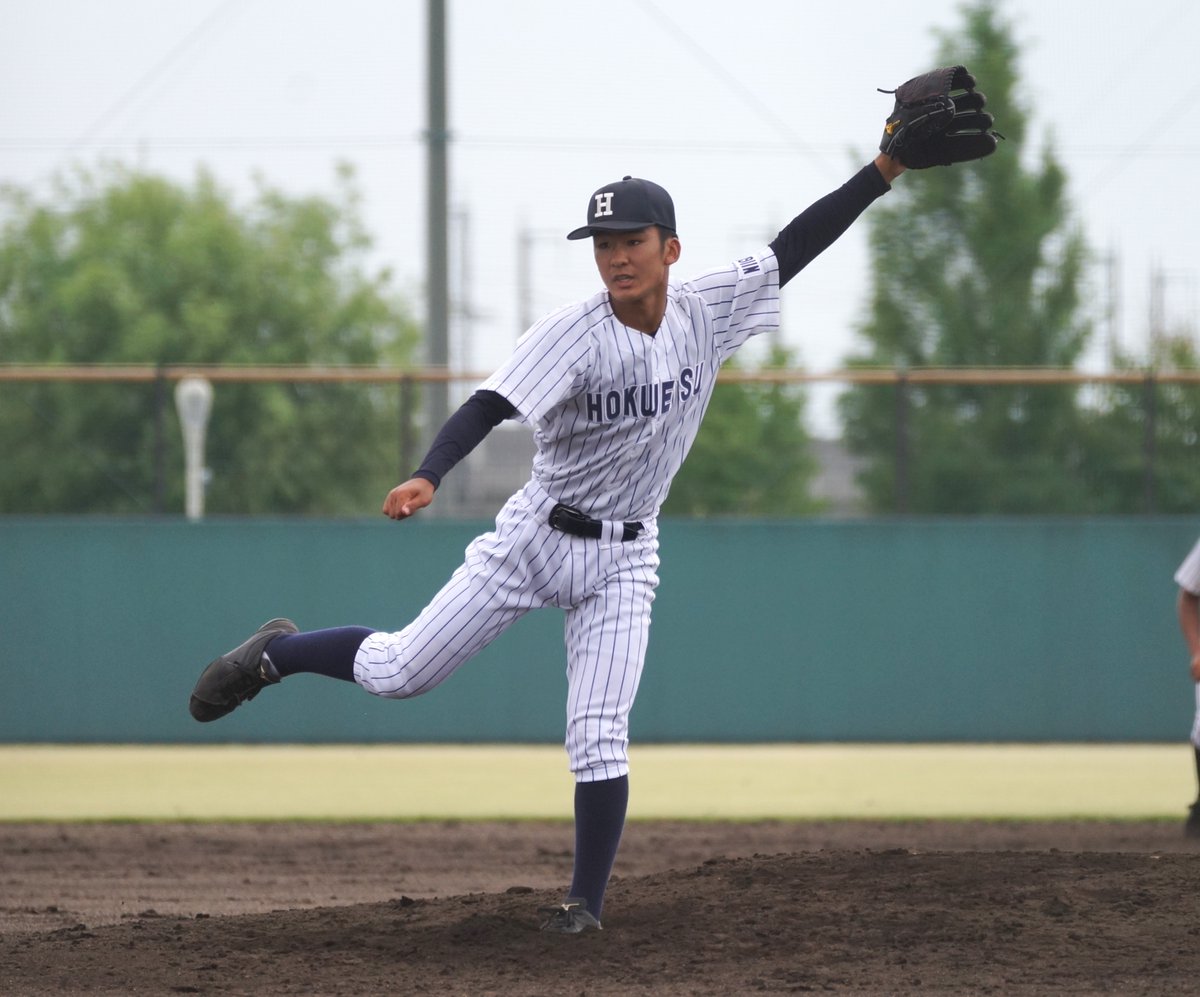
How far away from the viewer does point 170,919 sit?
15.7ft

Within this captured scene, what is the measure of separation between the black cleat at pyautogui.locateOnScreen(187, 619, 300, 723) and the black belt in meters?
0.99

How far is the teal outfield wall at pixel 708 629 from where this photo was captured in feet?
35.4

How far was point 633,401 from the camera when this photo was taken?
4.29 meters

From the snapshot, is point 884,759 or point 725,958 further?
point 884,759

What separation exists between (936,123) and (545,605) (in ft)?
5.92

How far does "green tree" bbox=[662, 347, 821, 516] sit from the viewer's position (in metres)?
11.7

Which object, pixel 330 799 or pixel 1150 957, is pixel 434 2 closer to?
pixel 330 799

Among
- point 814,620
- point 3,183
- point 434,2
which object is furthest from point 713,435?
point 3,183

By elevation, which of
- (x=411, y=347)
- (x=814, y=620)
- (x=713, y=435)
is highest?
(x=411, y=347)

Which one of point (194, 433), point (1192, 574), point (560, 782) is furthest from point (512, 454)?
point (1192, 574)

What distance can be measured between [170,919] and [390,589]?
6.17 meters

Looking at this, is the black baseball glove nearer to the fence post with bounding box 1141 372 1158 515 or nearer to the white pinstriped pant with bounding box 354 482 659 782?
the white pinstriped pant with bounding box 354 482 659 782

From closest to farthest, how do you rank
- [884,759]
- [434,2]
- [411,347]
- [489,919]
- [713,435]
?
[489,919] < [884,759] < [713,435] < [434,2] < [411,347]

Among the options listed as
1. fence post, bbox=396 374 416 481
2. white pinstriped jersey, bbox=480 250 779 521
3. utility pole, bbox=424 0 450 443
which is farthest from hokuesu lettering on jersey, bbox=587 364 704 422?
utility pole, bbox=424 0 450 443
